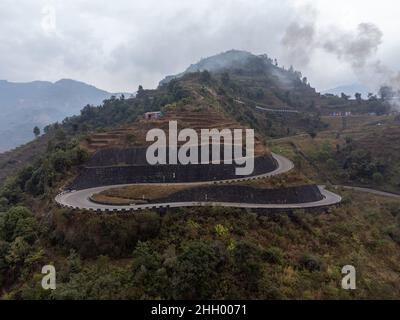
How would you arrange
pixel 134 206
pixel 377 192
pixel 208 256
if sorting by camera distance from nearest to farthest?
1. pixel 208 256
2. pixel 134 206
3. pixel 377 192

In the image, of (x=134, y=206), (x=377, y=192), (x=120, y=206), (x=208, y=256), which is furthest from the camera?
(x=377, y=192)

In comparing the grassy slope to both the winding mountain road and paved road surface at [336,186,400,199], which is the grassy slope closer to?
the winding mountain road

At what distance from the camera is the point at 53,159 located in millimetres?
48406

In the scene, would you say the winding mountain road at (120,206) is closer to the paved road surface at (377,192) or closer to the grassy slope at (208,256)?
the grassy slope at (208,256)

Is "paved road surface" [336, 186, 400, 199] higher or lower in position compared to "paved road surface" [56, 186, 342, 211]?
lower

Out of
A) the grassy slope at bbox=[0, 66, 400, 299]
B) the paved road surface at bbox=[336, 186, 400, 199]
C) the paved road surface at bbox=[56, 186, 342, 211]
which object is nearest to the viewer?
the grassy slope at bbox=[0, 66, 400, 299]

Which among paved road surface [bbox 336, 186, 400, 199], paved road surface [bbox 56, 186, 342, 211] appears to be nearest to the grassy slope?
paved road surface [bbox 56, 186, 342, 211]

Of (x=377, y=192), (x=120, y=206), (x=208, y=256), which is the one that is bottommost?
(x=377, y=192)

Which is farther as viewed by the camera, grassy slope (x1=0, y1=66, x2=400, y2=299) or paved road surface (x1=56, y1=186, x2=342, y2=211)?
paved road surface (x1=56, y1=186, x2=342, y2=211)

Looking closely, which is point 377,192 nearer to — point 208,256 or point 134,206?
point 134,206

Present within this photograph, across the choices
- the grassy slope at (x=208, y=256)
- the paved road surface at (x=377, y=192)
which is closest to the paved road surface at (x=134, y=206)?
the grassy slope at (x=208, y=256)

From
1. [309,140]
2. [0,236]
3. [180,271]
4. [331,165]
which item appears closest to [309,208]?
[180,271]

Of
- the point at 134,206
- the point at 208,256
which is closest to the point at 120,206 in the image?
the point at 134,206

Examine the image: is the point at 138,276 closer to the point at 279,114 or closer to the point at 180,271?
the point at 180,271
